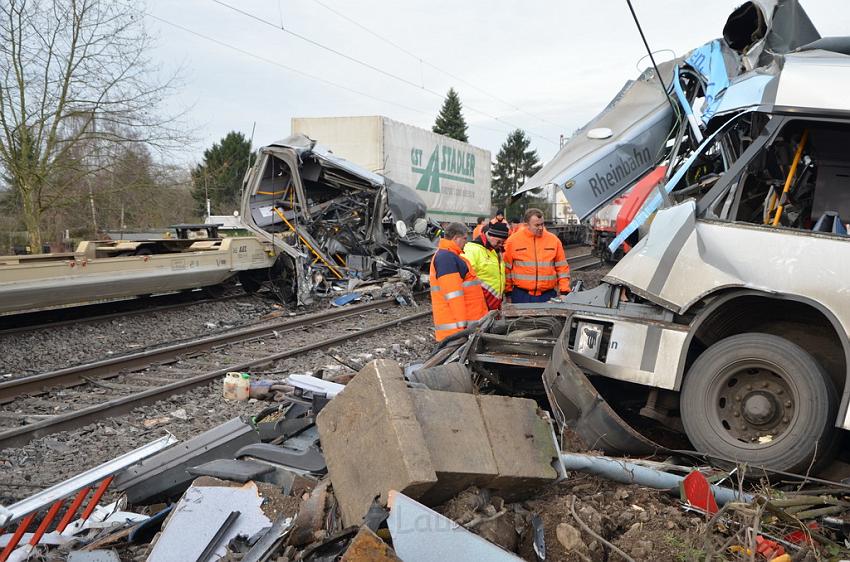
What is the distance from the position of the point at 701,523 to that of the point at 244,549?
6.91ft

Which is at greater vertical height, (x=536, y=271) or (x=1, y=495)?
(x=536, y=271)

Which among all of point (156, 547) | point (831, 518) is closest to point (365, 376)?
point (156, 547)

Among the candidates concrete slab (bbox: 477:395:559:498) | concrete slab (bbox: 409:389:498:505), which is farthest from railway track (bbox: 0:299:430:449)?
concrete slab (bbox: 477:395:559:498)

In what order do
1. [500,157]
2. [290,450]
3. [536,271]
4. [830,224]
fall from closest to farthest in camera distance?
[290,450], [830,224], [536,271], [500,157]

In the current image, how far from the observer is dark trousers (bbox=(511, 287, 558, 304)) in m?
6.47

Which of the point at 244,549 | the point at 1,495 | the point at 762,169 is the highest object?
the point at 762,169

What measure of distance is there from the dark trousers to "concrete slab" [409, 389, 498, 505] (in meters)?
3.47

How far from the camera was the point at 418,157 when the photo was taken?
76.1 ft

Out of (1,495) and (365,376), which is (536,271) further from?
(1,495)

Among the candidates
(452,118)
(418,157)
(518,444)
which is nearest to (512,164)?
(452,118)

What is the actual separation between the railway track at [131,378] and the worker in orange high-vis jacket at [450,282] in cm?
276

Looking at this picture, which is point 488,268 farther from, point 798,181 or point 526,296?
point 798,181

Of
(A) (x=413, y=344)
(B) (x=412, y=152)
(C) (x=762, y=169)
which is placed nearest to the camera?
(C) (x=762, y=169)

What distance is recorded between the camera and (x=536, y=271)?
20.9ft
